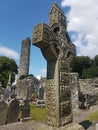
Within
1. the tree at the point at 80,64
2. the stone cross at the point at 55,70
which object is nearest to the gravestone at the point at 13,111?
the stone cross at the point at 55,70

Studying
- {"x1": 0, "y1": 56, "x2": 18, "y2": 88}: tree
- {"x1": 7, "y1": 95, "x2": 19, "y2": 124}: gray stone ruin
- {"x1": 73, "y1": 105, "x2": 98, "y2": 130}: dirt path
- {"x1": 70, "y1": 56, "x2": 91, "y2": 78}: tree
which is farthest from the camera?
{"x1": 0, "y1": 56, "x2": 18, "y2": 88}: tree

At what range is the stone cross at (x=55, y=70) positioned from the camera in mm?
4168

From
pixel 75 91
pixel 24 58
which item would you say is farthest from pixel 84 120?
pixel 24 58

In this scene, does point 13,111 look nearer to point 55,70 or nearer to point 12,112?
point 12,112

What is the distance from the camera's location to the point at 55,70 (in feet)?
14.5

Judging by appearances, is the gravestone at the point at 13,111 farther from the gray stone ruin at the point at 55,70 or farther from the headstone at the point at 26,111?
the gray stone ruin at the point at 55,70

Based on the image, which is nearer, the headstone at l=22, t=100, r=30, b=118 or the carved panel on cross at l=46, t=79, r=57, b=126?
the carved panel on cross at l=46, t=79, r=57, b=126

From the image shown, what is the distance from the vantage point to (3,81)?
136 ft

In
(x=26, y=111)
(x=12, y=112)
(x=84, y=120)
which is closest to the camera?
(x=84, y=120)

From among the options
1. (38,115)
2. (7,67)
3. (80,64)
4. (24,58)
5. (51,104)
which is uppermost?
(24,58)

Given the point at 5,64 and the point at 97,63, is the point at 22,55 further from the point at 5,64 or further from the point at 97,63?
the point at 97,63

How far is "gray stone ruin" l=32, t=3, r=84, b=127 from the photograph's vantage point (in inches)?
164

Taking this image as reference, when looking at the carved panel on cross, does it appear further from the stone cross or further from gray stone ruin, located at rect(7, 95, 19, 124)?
gray stone ruin, located at rect(7, 95, 19, 124)

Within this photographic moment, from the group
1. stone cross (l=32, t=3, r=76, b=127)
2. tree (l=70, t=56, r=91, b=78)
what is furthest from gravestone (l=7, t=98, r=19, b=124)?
tree (l=70, t=56, r=91, b=78)
